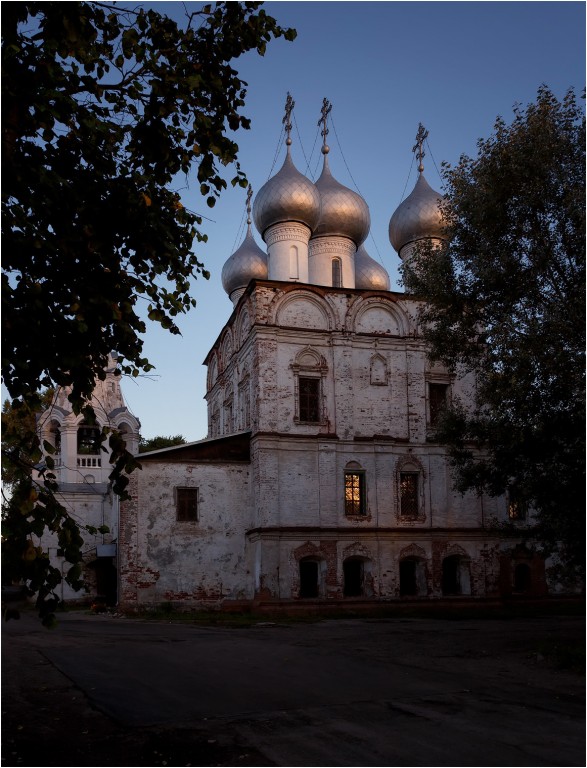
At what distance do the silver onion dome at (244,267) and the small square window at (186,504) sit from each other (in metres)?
11.4

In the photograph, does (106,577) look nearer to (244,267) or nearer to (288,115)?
(244,267)

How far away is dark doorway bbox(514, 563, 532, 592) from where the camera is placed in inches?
958

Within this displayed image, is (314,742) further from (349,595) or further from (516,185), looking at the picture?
(349,595)

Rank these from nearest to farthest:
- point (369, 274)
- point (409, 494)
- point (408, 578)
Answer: point (408, 578), point (409, 494), point (369, 274)

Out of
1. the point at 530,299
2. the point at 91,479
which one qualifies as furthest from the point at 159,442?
the point at 530,299

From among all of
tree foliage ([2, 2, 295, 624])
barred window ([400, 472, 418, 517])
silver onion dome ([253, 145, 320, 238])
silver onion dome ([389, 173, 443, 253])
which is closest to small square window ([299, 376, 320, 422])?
barred window ([400, 472, 418, 517])

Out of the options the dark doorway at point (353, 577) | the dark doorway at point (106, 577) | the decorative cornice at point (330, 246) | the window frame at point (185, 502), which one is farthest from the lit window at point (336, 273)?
the dark doorway at point (106, 577)

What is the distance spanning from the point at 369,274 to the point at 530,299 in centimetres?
2037

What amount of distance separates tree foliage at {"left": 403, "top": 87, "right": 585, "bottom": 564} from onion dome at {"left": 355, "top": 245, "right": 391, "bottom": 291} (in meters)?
18.5

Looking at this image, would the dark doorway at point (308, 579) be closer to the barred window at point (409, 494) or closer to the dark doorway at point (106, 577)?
the barred window at point (409, 494)

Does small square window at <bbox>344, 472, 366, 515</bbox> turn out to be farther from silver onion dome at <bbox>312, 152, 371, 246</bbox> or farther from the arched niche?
silver onion dome at <bbox>312, 152, 371, 246</bbox>

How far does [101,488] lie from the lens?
30625mm

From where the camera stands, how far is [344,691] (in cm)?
854

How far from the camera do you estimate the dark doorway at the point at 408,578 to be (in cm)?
2345
